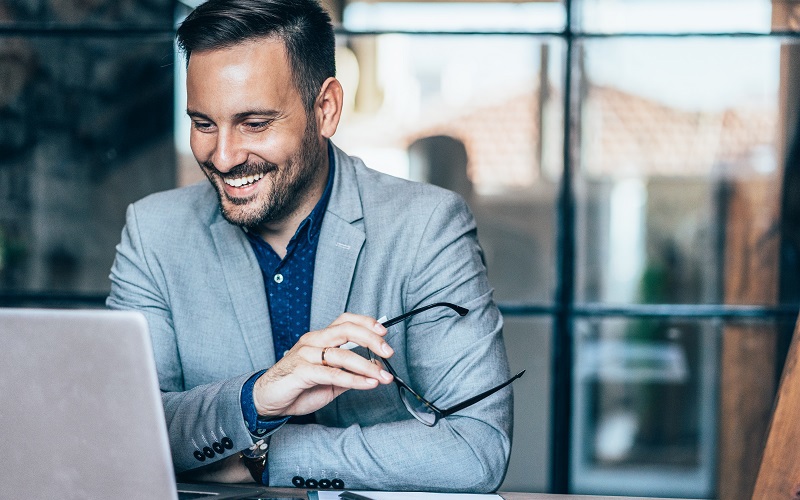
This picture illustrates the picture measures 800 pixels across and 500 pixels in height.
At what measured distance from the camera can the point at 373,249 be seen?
1.76 metres

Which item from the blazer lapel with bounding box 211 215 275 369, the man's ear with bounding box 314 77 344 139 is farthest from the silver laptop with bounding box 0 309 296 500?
the man's ear with bounding box 314 77 344 139

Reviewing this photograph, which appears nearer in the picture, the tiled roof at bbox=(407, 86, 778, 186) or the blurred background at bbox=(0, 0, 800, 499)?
the blurred background at bbox=(0, 0, 800, 499)

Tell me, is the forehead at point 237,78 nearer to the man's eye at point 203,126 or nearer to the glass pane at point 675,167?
the man's eye at point 203,126

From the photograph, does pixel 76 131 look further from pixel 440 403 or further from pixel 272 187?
pixel 440 403

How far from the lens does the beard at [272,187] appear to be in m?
1.69

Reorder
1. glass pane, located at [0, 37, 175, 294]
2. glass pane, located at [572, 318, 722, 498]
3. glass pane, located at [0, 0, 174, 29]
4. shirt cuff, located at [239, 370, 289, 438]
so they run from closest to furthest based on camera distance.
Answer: shirt cuff, located at [239, 370, 289, 438]
glass pane, located at [0, 0, 174, 29]
glass pane, located at [0, 37, 175, 294]
glass pane, located at [572, 318, 722, 498]

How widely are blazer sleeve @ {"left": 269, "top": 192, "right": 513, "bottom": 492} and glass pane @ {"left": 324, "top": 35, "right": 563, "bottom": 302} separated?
1.89 m

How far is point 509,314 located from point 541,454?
2.42ft

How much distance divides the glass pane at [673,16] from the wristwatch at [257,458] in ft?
7.99

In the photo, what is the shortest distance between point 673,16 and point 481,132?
35.9 inches

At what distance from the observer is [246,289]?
1.74 m

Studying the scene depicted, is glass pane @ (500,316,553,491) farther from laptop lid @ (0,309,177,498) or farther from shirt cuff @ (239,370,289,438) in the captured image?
laptop lid @ (0,309,177,498)

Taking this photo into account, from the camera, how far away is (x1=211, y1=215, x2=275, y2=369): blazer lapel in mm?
1709

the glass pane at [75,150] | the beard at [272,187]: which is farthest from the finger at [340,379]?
the glass pane at [75,150]
